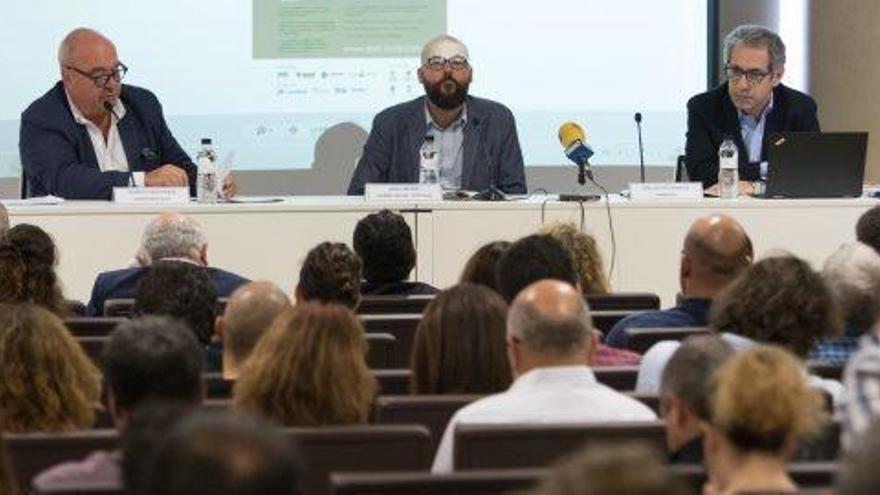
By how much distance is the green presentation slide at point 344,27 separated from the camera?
10.1 meters

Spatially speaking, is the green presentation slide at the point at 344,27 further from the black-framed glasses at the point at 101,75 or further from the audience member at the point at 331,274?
the audience member at the point at 331,274

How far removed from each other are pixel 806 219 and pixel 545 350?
4.06 meters

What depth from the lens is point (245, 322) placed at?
14.5 ft

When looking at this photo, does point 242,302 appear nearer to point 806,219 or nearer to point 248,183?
point 806,219

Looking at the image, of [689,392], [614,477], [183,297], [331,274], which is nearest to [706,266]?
[331,274]

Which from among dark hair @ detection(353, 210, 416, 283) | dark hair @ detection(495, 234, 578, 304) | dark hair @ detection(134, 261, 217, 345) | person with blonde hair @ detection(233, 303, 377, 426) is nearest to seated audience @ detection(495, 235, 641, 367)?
dark hair @ detection(495, 234, 578, 304)

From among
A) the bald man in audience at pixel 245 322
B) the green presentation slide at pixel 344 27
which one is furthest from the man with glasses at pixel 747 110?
the bald man in audience at pixel 245 322

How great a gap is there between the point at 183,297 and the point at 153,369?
163 centimetres

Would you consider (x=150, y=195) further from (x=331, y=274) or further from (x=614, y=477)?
(x=614, y=477)

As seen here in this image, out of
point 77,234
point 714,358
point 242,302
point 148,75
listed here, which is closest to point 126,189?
point 77,234

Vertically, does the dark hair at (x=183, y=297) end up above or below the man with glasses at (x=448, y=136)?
below

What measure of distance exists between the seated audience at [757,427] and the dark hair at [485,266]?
2820 millimetres

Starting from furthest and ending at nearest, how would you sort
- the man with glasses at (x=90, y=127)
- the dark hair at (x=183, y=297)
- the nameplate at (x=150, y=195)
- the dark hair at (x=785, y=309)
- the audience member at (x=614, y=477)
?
1. the man with glasses at (x=90, y=127)
2. the nameplate at (x=150, y=195)
3. the dark hair at (x=183, y=297)
4. the dark hair at (x=785, y=309)
5. the audience member at (x=614, y=477)

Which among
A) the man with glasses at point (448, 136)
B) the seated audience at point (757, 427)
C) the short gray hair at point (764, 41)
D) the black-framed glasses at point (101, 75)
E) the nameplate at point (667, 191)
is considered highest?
the short gray hair at point (764, 41)
